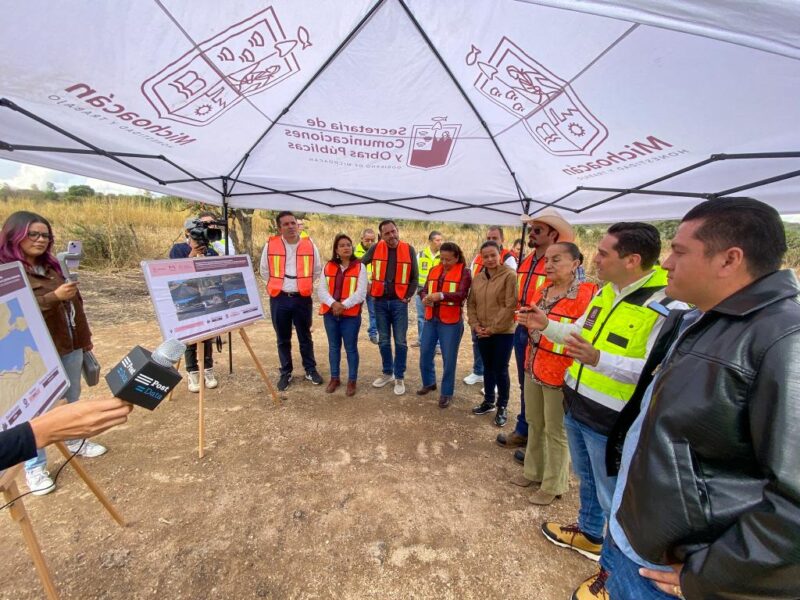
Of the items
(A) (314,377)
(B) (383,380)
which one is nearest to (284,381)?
(A) (314,377)

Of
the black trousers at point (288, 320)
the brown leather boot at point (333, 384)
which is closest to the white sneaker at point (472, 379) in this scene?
the brown leather boot at point (333, 384)

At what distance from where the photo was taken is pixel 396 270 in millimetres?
4207

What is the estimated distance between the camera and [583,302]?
7.54 ft

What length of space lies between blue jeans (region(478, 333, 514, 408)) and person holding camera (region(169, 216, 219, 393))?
296 cm

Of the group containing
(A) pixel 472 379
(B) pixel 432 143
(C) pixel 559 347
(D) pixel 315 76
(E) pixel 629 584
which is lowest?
(A) pixel 472 379

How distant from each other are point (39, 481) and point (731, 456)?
3909 millimetres

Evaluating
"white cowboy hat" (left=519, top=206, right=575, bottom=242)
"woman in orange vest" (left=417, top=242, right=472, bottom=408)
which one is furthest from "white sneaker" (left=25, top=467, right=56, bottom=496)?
"white cowboy hat" (left=519, top=206, right=575, bottom=242)

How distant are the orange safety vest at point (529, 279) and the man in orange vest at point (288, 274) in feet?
7.53

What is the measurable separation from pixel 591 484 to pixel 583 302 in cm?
112

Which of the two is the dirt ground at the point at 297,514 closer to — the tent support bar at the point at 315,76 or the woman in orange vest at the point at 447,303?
the woman in orange vest at the point at 447,303

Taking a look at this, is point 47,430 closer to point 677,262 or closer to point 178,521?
point 178,521

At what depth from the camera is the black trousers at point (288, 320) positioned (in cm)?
413

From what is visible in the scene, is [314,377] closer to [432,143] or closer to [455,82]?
[432,143]

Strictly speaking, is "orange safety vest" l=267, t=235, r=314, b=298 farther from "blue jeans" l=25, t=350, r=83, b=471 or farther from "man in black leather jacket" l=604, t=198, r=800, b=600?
"man in black leather jacket" l=604, t=198, r=800, b=600
